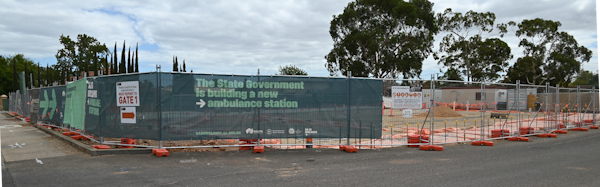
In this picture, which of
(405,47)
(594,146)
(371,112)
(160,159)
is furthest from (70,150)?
(405,47)

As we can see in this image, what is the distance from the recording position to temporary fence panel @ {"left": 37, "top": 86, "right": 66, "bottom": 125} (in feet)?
50.7

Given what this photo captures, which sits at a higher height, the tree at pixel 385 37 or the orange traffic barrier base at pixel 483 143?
the tree at pixel 385 37

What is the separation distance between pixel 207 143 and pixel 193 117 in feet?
4.80

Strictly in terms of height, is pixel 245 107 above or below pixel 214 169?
above

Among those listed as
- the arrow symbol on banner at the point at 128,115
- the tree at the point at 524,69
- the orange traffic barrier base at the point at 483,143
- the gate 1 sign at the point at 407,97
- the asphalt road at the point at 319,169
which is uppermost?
the tree at the point at 524,69

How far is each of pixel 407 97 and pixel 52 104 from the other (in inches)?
587

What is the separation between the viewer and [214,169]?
8.03m

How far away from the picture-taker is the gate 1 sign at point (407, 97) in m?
11.0

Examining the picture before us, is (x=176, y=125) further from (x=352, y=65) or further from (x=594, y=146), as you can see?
(x=352, y=65)

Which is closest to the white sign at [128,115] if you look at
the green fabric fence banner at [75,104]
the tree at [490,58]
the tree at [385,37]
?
the green fabric fence banner at [75,104]

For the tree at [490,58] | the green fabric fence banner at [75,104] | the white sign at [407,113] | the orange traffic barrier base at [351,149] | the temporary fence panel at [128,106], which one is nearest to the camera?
the temporary fence panel at [128,106]

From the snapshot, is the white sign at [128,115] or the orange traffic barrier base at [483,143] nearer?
the white sign at [128,115]

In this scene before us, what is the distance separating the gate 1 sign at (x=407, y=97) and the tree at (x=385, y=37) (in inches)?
1402

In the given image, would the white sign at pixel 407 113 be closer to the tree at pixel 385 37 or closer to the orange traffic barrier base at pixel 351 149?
the orange traffic barrier base at pixel 351 149
